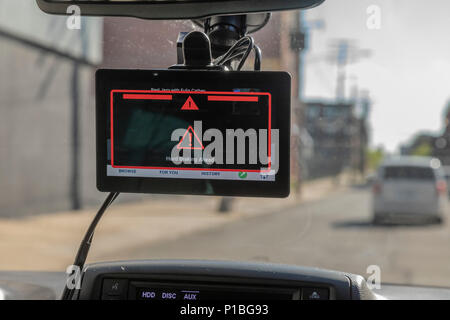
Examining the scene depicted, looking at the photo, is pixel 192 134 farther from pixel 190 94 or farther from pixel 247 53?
pixel 247 53

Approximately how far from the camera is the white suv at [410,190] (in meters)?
13.0

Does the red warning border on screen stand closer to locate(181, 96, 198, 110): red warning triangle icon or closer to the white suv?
locate(181, 96, 198, 110): red warning triangle icon

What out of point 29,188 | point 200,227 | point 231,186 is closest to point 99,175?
point 231,186

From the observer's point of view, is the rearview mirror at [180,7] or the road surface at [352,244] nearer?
the rearview mirror at [180,7]

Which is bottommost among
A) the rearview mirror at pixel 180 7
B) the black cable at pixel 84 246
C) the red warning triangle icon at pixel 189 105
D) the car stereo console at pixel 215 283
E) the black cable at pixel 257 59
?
the car stereo console at pixel 215 283

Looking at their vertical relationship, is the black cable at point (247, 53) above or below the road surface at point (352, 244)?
above

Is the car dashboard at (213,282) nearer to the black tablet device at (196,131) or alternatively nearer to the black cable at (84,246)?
the black cable at (84,246)

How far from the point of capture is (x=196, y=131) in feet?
5.21

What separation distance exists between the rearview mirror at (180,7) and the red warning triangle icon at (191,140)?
307mm

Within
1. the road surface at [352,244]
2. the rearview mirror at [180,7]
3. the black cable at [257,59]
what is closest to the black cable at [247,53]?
the black cable at [257,59]
